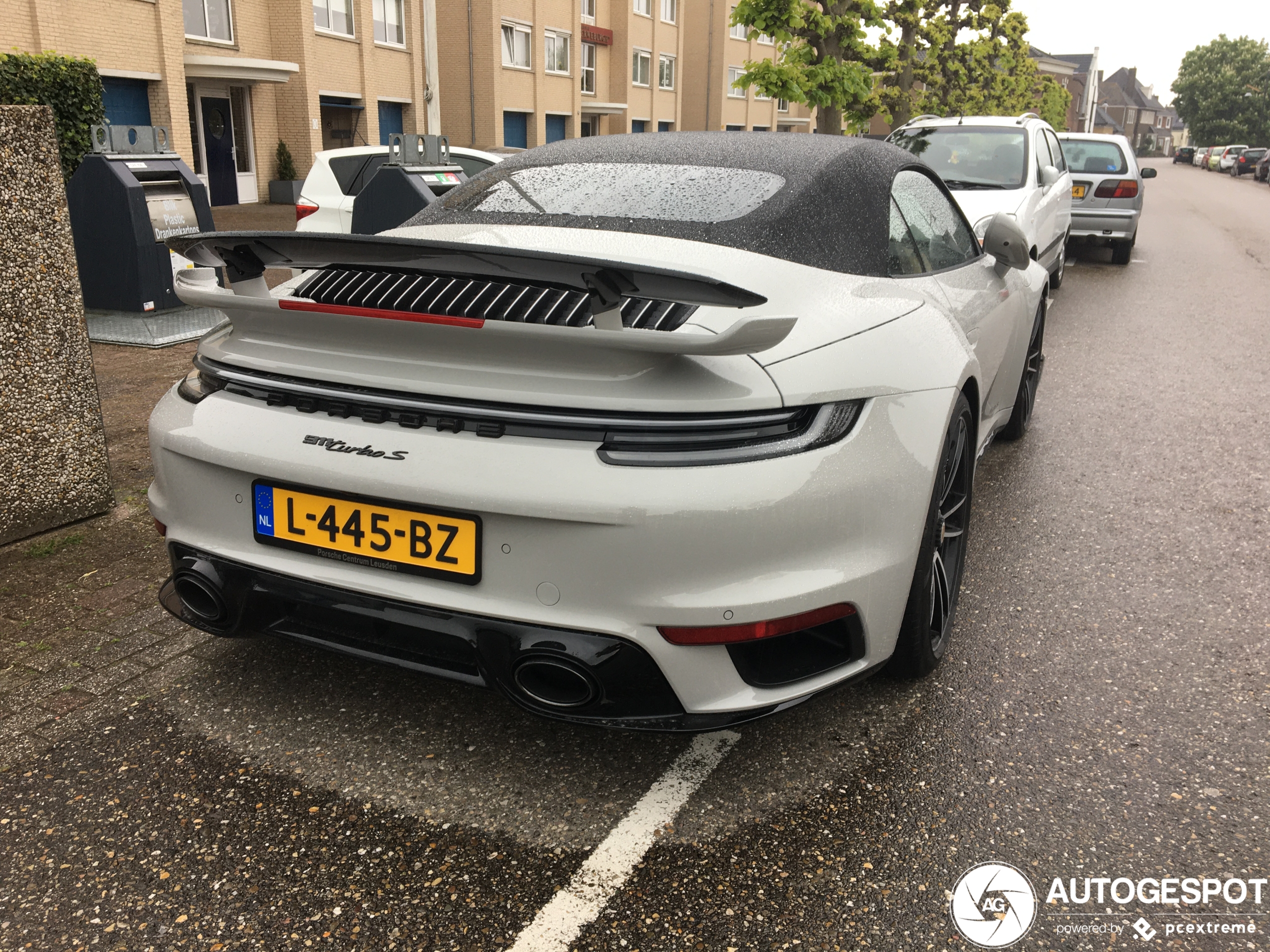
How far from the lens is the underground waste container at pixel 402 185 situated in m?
8.70

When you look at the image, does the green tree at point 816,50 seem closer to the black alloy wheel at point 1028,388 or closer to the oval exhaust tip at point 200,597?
the black alloy wheel at point 1028,388

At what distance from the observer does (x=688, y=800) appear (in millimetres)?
2459

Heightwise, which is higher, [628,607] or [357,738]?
[628,607]

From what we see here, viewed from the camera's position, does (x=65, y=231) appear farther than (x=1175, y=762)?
Yes

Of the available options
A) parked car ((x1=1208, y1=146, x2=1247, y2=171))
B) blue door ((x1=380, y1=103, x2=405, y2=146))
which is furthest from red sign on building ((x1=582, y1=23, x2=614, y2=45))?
parked car ((x1=1208, y1=146, x2=1247, y2=171))

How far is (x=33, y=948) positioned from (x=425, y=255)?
1534 mm

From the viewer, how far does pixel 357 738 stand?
2678 millimetres

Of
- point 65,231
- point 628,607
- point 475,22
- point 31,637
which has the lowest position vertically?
point 31,637

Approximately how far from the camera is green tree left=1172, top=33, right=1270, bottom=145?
109250 millimetres

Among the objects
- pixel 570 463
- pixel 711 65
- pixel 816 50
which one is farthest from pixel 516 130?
pixel 570 463

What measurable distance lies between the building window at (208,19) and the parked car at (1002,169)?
61.2ft

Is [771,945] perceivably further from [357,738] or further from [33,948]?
[33,948]

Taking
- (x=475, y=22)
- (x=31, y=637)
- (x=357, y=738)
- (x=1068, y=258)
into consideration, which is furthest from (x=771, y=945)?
(x=475, y=22)

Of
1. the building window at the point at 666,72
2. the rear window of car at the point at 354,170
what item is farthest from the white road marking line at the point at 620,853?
the building window at the point at 666,72
